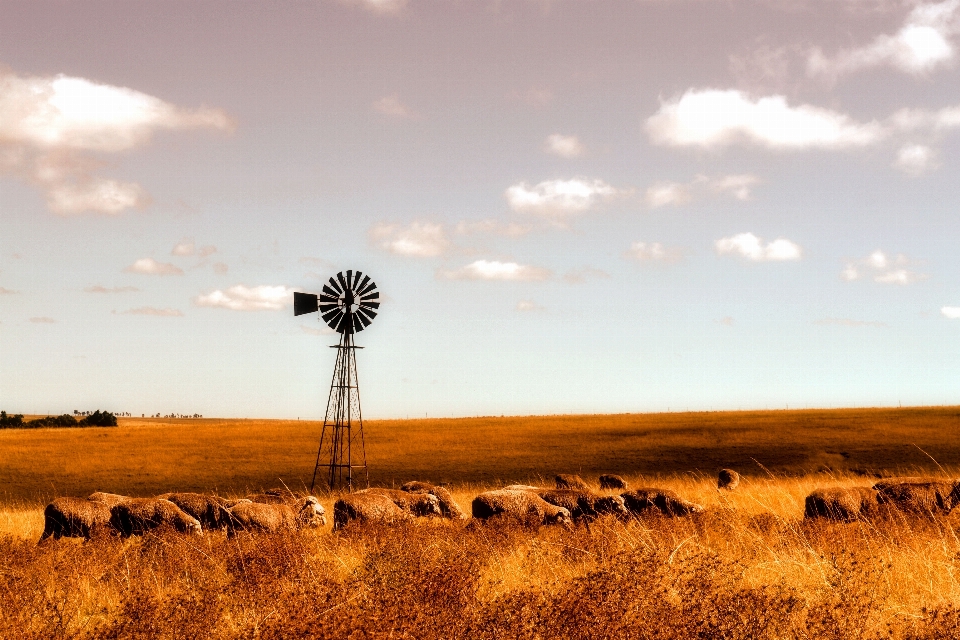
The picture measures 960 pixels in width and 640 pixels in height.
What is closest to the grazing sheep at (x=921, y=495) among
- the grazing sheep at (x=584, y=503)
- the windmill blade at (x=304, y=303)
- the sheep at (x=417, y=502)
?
the grazing sheep at (x=584, y=503)

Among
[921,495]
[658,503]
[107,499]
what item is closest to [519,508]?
[658,503]

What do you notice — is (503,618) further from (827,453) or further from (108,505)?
(827,453)

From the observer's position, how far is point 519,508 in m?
15.4

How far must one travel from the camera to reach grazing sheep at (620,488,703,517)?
644 inches

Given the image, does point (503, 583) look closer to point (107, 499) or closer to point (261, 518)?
point (261, 518)

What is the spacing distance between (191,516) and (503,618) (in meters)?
11.0

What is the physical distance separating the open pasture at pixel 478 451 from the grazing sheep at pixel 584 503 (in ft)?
59.0

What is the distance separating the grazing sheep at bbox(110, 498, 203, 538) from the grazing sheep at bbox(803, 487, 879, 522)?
40.6 ft

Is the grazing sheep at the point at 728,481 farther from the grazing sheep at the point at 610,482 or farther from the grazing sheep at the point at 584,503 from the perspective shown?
the grazing sheep at the point at 584,503

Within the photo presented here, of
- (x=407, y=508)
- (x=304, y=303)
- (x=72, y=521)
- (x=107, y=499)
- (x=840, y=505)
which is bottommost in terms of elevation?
(x=840, y=505)

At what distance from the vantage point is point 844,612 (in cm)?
756

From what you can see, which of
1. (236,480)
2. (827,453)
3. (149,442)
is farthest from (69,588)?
(149,442)

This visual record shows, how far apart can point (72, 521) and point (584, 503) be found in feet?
34.3

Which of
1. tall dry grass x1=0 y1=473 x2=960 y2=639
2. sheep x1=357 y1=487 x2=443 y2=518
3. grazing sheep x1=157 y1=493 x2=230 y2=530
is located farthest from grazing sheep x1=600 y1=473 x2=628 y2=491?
grazing sheep x1=157 y1=493 x2=230 y2=530
